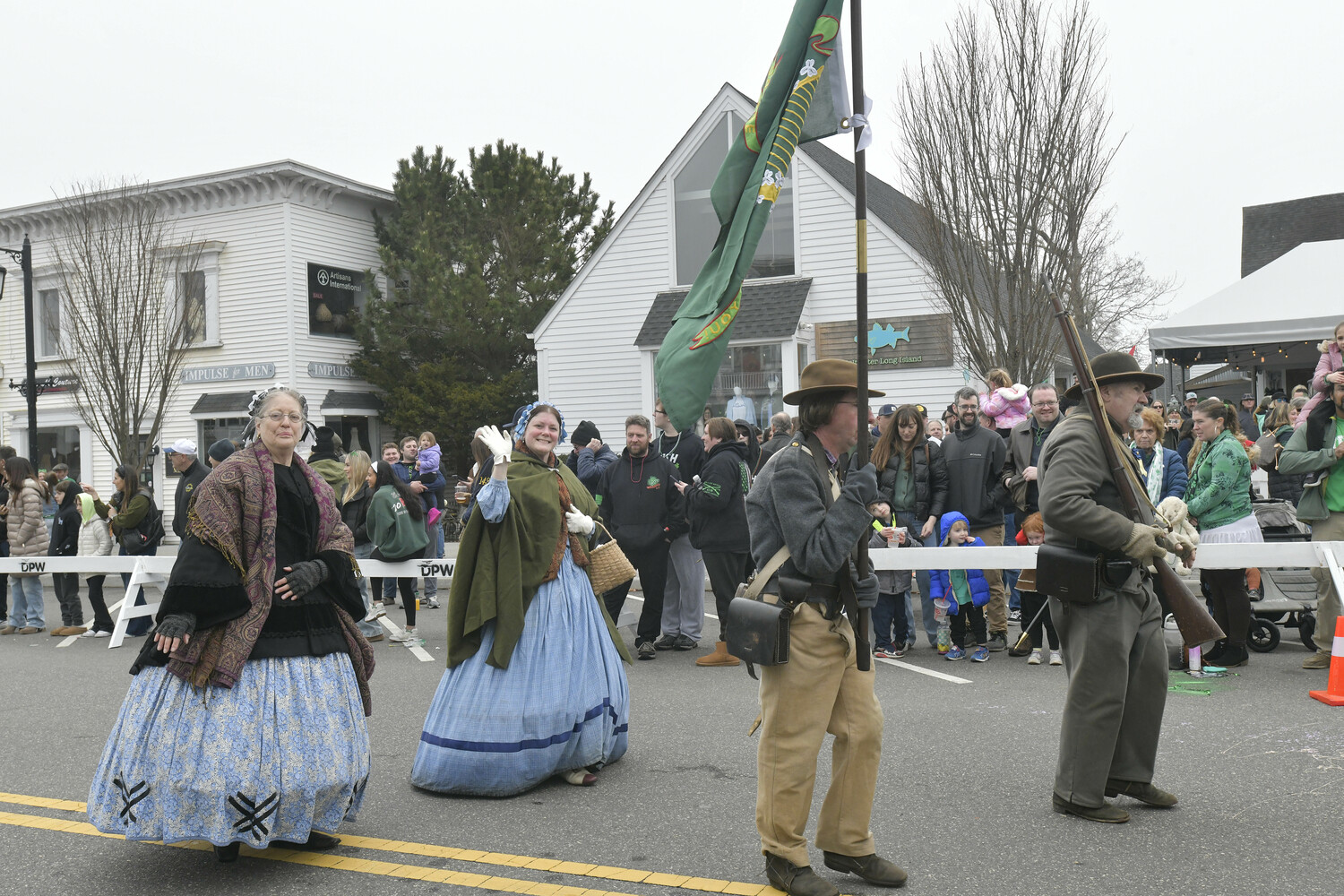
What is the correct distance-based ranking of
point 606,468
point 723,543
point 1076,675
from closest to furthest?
point 1076,675, point 723,543, point 606,468

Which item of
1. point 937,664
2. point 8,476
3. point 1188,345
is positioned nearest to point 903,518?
point 937,664

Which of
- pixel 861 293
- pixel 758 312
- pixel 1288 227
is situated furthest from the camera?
pixel 1288 227

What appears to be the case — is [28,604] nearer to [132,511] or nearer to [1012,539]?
[132,511]

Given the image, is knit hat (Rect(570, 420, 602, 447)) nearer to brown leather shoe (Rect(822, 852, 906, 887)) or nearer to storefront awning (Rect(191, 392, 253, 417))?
brown leather shoe (Rect(822, 852, 906, 887))

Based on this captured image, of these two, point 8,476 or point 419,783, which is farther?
point 8,476

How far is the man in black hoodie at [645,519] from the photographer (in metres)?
9.13

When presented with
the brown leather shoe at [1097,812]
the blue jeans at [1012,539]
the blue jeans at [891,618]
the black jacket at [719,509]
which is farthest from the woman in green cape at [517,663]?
the blue jeans at [1012,539]

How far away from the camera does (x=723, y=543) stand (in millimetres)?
9016

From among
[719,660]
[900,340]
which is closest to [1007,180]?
[900,340]

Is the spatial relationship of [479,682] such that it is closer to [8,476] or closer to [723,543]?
[723,543]

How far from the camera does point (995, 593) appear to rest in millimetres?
8688

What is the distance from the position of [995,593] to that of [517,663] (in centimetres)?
461

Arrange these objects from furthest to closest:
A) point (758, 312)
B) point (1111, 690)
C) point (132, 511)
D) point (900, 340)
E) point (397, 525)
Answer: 1. point (758, 312)
2. point (900, 340)
3. point (132, 511)
4. point (397, 525)
5. point (1111, 690)

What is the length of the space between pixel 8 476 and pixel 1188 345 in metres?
13.7
